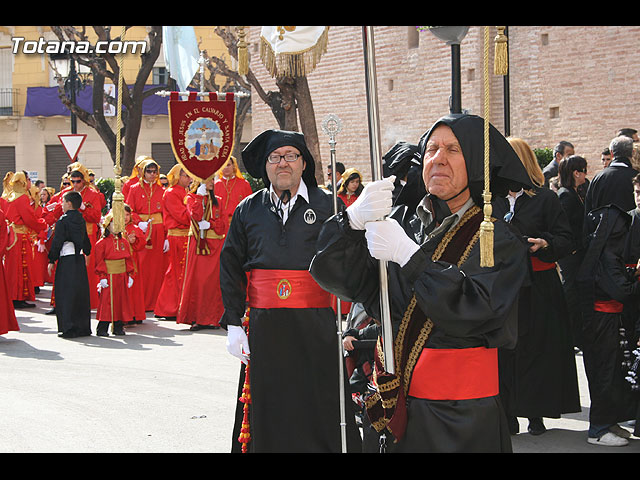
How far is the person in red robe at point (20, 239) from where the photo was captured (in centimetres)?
1334

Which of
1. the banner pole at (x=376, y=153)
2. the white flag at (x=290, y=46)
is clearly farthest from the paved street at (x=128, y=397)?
the banner pole at (x=376, y=153)

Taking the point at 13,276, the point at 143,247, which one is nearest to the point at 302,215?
the point at 143,247

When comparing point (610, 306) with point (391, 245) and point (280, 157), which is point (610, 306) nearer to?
point (280, 157)

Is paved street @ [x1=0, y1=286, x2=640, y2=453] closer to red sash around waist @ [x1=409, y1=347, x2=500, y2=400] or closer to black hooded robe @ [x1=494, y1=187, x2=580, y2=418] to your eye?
black hooded robe @ [x1=494, y1=187, x2=580, y2=418]

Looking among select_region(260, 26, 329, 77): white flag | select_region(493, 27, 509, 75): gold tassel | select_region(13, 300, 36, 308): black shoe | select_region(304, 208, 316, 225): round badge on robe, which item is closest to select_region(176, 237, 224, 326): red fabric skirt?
select_region(13, 300, 36, 308): black shoe

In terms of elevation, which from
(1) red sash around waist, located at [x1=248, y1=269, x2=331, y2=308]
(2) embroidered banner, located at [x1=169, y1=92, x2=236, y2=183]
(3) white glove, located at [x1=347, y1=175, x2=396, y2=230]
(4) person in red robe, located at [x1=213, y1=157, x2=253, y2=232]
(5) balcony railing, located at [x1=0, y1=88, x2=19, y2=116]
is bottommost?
(1) red sash around waist, located at [x1=248, y1=269, x2=331, y2=308]

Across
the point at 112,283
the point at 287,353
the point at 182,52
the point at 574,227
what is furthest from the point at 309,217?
the point at 182,52

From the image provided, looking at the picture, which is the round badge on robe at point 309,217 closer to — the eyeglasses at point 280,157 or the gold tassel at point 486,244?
the eyeglasses at point 280,157

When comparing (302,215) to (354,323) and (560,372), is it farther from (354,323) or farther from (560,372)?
(560,372)

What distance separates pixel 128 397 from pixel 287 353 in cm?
296

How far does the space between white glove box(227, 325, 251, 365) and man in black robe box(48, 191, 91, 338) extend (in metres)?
6.16

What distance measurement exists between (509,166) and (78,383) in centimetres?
583

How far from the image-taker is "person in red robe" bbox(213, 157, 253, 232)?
11.5m

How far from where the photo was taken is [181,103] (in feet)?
31.9
